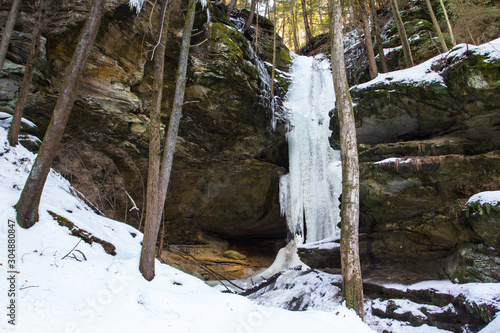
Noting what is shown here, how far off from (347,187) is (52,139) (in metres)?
5.07

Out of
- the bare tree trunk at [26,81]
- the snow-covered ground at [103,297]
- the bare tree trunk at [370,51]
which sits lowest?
the snow-covered ground at [103,297]

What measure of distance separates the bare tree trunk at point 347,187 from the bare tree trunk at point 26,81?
6.70m

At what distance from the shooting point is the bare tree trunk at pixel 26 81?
20.7 ft

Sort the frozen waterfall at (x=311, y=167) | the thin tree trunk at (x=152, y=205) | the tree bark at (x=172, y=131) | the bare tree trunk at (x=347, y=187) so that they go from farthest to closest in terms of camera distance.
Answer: the frozen waterfall at (x=311, y=167)
the tree bark at (x=172, y=131)
the bare tree trunk at (x=347, y=187)
the thin tree trunk at (x=152, y=205)

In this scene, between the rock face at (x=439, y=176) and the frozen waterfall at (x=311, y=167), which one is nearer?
the rock face at (x=439, y=176)

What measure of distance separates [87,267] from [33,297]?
1.11 metres

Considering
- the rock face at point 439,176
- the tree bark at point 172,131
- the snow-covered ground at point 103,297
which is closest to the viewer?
the snow-covered ground at point 103,297

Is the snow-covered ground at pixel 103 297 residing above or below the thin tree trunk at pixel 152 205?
below

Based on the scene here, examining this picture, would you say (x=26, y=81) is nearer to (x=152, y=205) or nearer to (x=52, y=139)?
(x=52, y=139)

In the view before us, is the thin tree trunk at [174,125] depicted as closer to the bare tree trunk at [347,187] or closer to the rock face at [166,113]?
the rock face at [166,113]

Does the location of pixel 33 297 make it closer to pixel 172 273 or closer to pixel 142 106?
pixel 172 273

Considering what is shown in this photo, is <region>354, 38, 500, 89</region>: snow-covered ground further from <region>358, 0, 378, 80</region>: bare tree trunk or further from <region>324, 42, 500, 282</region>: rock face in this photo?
<region>358, 0, 378, 80</region>: bare tree trunk

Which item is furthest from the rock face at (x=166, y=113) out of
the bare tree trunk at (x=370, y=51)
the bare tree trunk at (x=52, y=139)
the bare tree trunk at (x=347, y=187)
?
the bare tree trunk at (x=370, y=51)

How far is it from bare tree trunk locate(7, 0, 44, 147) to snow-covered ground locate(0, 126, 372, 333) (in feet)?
5.67
